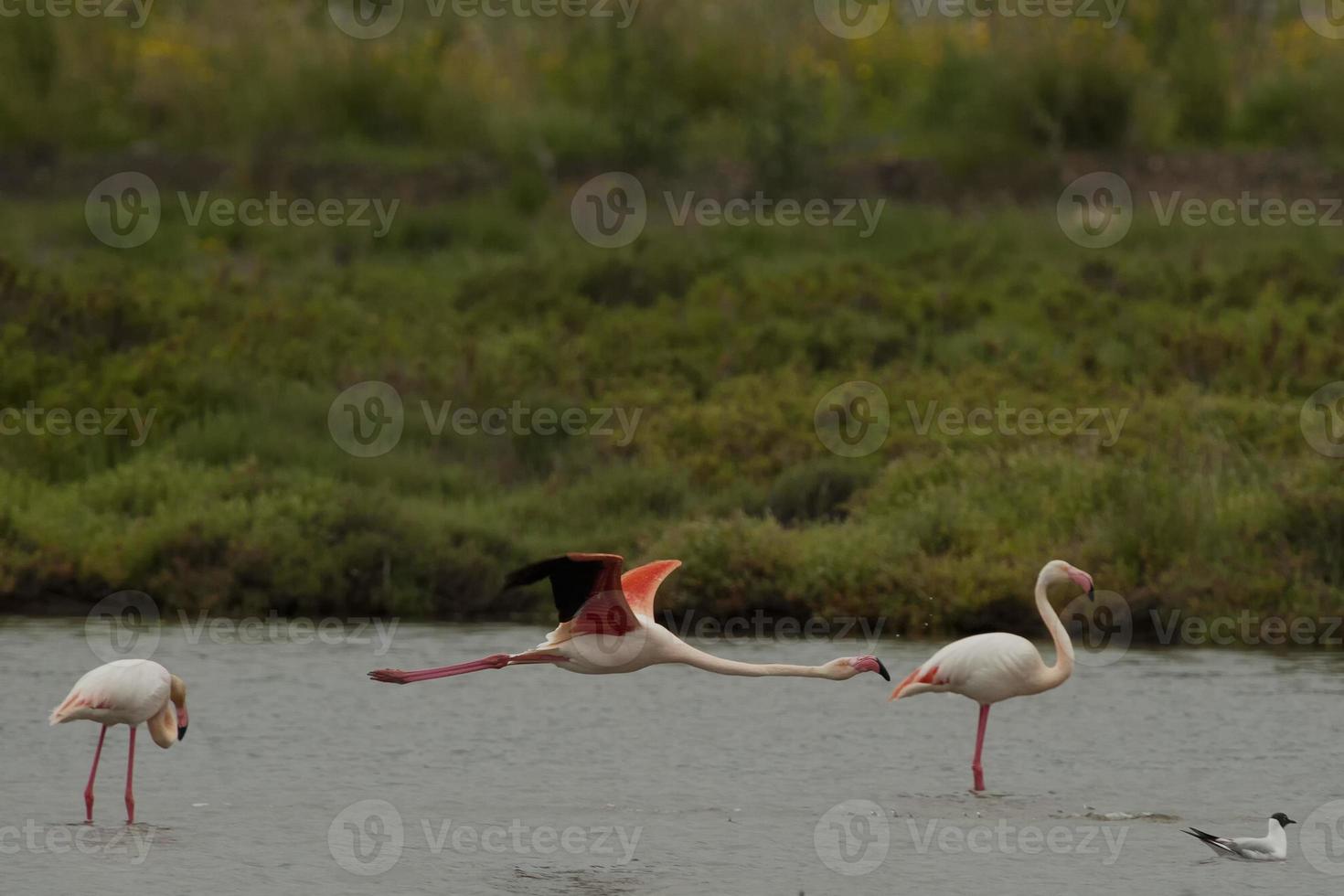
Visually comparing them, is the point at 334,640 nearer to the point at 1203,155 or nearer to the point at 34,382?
the point at 34,382

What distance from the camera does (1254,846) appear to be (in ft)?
33.2

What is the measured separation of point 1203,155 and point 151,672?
19379 mm

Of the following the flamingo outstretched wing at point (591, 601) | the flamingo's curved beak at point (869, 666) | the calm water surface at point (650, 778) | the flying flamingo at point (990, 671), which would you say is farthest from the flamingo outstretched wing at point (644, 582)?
the flying flamingo at point (990, 671)

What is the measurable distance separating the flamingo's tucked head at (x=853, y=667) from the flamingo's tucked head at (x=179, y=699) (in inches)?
137

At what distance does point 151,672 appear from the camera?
11133mm

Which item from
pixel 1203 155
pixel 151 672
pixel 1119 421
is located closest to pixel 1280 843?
pixel 151 672

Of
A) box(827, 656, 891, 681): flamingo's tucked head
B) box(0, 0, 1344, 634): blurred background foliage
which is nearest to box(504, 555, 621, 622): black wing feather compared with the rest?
box(827, 656, 891, 681): flamingo's tucked head

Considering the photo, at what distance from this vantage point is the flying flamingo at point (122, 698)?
10.8 metres

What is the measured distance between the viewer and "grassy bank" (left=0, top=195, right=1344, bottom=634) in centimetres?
1711

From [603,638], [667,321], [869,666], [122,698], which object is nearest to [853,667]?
[869,666]

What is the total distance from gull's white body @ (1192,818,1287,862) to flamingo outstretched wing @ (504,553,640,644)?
285 cm

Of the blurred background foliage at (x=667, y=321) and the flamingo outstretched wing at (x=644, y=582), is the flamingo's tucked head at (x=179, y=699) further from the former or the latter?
the blurred background foliage at (x=667, y=321)

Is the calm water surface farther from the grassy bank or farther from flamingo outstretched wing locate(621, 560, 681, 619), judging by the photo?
flamingo outstretched wing locate(621, 560, 681, 619)

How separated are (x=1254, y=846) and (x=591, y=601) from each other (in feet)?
10.6
